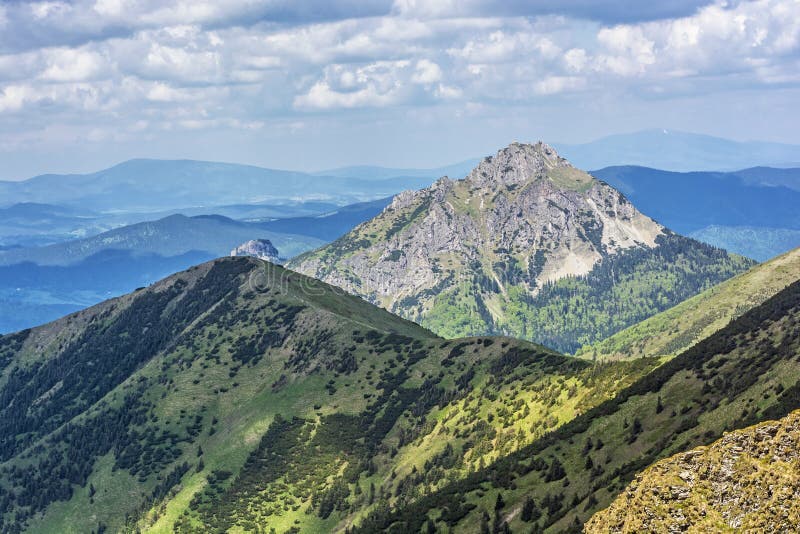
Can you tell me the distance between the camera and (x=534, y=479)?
412ft

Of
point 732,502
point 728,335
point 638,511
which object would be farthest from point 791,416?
point 728,335

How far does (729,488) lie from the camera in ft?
164

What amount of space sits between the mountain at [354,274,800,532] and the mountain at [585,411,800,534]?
32135 millimetres

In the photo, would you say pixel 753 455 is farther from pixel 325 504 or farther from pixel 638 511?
pixel 325 504

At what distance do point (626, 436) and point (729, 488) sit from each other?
77.9 m

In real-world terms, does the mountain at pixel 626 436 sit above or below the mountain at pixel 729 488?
below

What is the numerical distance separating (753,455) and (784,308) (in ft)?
459

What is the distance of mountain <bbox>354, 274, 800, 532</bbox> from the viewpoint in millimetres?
103250

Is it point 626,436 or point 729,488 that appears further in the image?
point 626,436

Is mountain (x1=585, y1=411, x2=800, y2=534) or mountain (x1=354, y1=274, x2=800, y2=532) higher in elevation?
mountain (x1=585, y1=411, x2=800, y2=534)

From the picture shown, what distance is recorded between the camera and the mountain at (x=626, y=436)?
103250 mm

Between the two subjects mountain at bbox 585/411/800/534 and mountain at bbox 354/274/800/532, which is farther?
mountain at bbox 354/274/800/532

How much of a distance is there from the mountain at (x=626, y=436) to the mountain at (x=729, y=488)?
3213cm

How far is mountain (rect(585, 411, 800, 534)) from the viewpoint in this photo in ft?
155
